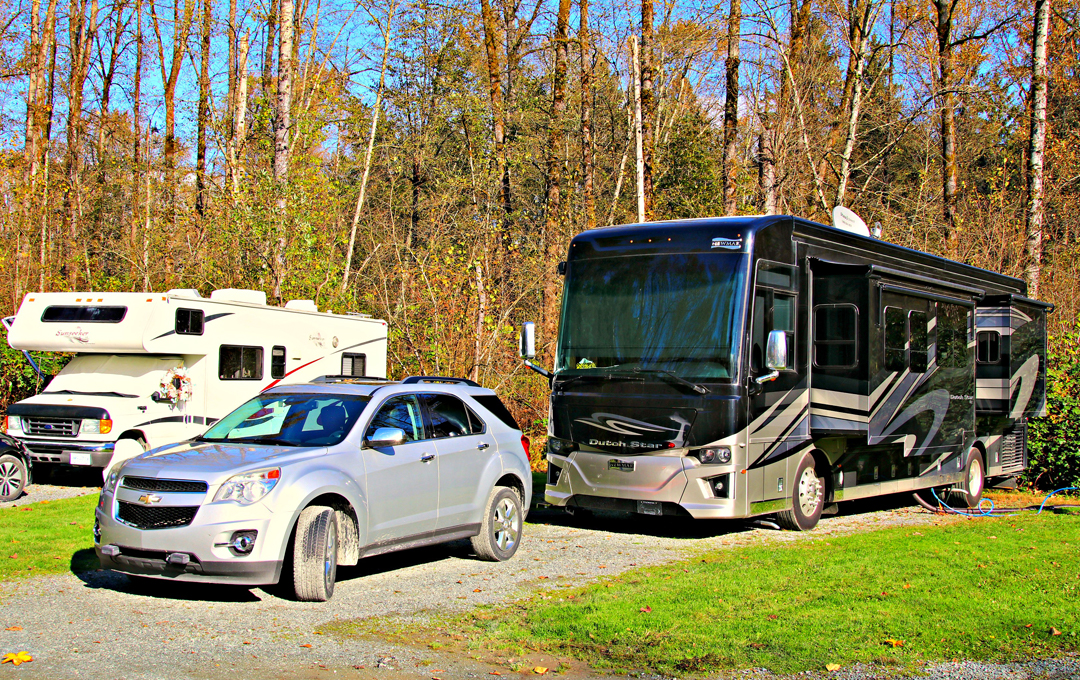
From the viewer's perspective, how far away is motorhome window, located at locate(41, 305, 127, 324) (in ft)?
47.5

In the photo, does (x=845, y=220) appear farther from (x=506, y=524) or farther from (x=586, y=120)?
(x=586, y=120)

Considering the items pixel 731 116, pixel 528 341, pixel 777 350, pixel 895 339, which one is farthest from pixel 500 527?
pixel 731 116

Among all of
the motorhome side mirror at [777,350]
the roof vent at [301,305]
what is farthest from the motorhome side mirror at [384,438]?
the roof vent at [301,305]

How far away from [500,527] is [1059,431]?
10.3 m

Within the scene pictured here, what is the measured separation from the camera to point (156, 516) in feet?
23.7

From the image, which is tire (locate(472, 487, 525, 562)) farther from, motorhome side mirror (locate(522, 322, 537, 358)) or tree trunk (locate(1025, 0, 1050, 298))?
tree trunk (locate(1025, 0, 1050, 298))

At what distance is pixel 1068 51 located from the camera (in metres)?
25.9

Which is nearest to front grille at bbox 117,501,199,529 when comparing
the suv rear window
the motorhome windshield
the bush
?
the suv rear window

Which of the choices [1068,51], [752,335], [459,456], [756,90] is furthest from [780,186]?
[459,456]

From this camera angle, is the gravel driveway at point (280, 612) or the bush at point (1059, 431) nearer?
the gravel driveway at point (280, 612)

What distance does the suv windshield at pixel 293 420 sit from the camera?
825 cm

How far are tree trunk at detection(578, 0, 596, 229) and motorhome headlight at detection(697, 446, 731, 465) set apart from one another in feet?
43.5

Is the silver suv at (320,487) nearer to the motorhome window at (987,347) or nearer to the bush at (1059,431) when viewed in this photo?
the motorhome window at (987,347)

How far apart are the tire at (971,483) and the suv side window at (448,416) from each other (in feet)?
26.5
